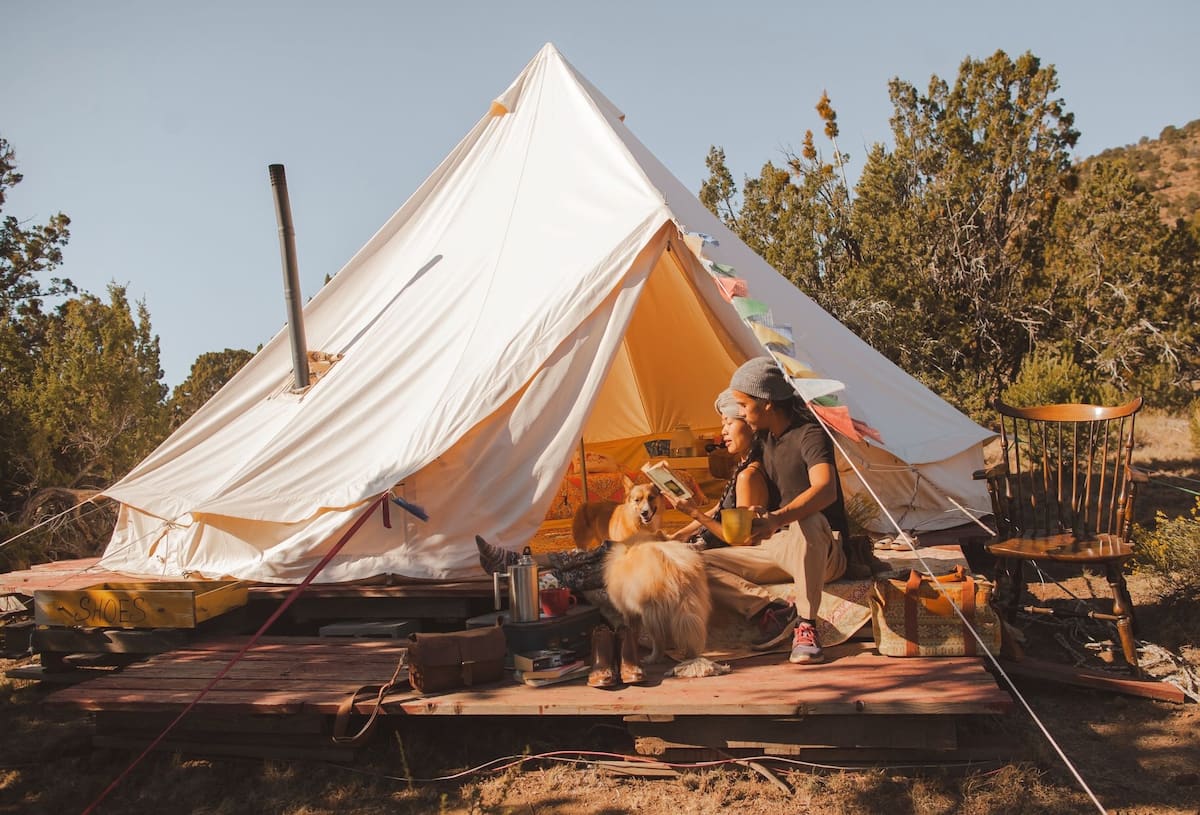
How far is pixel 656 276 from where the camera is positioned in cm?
661

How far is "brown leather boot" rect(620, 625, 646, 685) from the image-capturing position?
3266 mm

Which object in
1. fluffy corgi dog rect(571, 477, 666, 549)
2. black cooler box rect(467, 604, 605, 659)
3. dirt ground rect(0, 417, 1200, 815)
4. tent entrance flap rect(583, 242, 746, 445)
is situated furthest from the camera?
tent entrance flap rect(583, 242, 746, 445)

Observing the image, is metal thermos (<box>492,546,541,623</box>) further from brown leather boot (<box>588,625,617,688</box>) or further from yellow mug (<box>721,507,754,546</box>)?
yellow mug (<box>721,507,754,546</box>)

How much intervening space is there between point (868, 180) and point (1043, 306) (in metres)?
2.62

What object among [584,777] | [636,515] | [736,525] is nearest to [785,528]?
[736,525]

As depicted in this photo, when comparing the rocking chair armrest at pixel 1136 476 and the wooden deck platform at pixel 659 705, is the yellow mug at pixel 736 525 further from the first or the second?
the rocking chair armrest at pixel 1136 476

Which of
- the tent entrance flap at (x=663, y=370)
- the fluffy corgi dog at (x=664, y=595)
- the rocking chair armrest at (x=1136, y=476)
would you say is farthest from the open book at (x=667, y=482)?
the tent entrance flap at (x=663, y=370)

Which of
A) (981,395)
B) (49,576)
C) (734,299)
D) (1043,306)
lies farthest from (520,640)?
(1043,306)

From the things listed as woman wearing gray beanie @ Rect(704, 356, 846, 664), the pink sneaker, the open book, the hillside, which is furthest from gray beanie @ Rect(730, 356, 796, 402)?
the hillside

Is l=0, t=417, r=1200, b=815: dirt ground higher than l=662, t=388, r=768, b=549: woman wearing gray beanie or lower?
lower

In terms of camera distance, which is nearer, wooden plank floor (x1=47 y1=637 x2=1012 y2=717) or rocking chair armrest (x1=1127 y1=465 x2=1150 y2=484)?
wooden plank floor (x1=47 y1=637 x2=1012 y2=717)

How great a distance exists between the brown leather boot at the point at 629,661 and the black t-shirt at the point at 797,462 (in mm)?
799

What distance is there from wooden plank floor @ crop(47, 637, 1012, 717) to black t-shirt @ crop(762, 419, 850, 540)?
544 mm

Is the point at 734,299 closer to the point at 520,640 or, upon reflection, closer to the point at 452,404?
the point at 452,404
